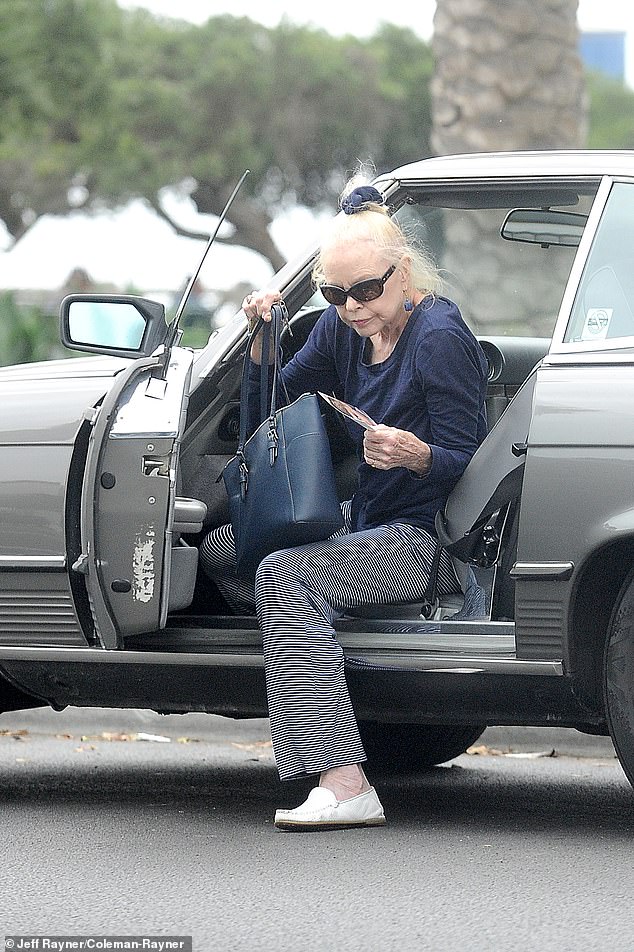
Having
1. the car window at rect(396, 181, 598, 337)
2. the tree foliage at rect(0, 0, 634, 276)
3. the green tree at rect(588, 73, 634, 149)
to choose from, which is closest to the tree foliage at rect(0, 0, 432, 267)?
the tree foliage at rect(0, 0, 634, 276)

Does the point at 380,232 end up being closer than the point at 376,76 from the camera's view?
Yes

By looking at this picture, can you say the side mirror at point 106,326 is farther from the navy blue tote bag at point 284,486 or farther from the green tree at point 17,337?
the green tree at point 17,337

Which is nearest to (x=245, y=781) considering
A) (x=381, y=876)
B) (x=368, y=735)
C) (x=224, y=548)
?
(x=368, y=735)

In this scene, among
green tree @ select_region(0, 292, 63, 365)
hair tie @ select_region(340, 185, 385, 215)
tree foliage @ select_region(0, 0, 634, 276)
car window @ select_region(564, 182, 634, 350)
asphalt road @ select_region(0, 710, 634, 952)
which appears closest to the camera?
asphalt road @ select_region(0, 710, 634, 952)

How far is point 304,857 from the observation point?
392 centimetres

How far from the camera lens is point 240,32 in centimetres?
4291

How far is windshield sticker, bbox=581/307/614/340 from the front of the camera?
3980 millimetres

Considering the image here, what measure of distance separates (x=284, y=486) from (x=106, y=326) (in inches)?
27.8

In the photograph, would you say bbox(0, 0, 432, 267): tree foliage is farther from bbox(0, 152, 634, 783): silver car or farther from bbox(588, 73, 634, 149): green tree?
bbox(0, 152, 634, 783): silver car

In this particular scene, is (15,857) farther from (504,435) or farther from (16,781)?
(504,435)

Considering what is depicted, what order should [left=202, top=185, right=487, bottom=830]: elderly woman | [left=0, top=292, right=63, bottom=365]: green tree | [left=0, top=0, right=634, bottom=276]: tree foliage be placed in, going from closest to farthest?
[left=202, top=185, right=487, bottom=830]: elderly woman, [left=0, top=292, right=63, bottom=365]: green tree, [left=0, top=0, right=634, bottom=276]: tree foliage

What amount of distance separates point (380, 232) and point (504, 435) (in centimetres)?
64

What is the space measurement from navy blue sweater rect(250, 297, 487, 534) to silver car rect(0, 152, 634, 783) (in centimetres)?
9

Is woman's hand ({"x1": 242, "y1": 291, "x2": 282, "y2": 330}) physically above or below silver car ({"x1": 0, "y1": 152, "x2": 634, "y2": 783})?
above
